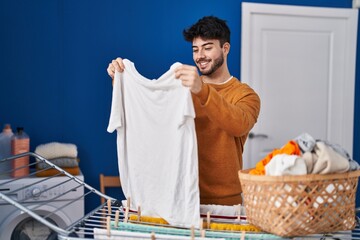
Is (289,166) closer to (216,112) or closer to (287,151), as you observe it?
(287,151)

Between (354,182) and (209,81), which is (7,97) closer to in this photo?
(209,81)

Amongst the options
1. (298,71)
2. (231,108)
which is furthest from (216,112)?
(298,71)

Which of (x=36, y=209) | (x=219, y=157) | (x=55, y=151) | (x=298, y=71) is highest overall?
(x=298, y=71)

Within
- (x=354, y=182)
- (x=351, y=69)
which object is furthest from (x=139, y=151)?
(x=351, y=69)

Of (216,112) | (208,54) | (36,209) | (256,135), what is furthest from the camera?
(256,135)

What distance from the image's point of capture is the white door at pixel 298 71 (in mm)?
3355

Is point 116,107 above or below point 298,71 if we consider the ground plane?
below

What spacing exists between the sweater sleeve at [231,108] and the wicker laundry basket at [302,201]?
260 mm

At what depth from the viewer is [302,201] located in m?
1.12

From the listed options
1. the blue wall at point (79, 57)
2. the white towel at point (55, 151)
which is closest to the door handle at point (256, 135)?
the blue wall at point (79, 57)

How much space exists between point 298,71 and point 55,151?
2.01 m

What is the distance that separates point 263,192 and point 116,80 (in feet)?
2.23

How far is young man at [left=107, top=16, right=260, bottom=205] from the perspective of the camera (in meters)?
1.36

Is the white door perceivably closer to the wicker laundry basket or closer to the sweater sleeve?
the sweater sleeve
